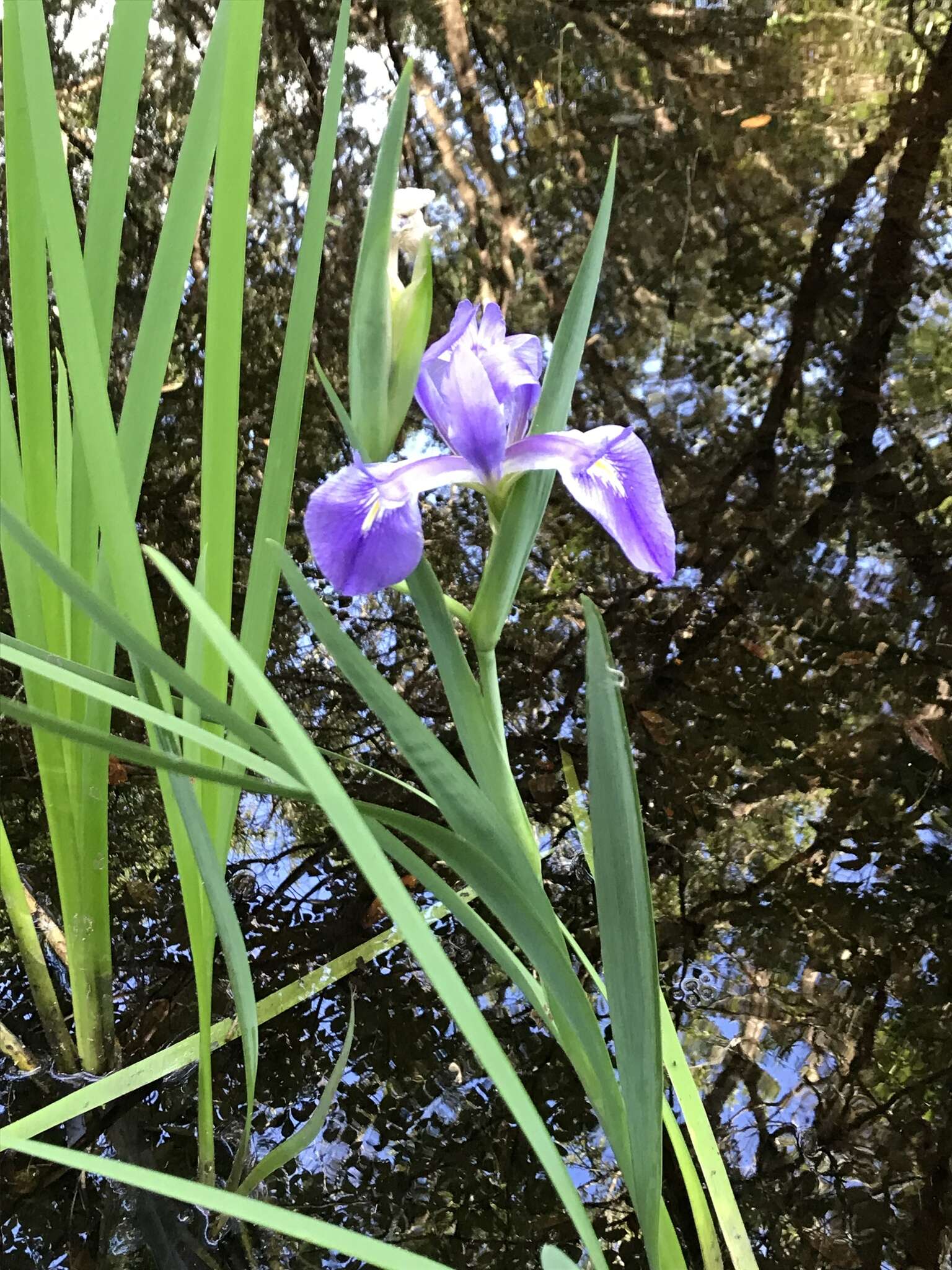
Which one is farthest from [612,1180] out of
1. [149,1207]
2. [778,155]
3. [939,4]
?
[939,4]

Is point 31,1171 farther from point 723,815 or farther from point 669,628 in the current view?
point 669,628

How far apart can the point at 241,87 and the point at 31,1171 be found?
2.56ft

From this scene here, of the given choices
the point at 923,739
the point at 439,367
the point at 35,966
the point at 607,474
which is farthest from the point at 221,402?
the point at 923,739

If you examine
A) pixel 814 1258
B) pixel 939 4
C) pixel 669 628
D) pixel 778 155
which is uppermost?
pixel 939 4

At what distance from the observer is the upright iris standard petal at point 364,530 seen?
39cm

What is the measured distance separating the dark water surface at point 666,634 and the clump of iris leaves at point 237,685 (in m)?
0.06

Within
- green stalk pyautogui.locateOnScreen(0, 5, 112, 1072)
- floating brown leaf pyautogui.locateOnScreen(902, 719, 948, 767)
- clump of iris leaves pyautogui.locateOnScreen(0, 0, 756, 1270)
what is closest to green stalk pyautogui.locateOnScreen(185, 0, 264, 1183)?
clump of iris leaves pyautogui.locateOnScreen(0, 0, 756, 1270)

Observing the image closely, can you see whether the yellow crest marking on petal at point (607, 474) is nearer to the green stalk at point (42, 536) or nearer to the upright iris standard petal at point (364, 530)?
the upright iris standard petal at point (364, 530)

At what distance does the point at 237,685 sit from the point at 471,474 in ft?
0.80

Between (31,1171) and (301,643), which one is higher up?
(301,643)

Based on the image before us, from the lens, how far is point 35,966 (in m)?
0.67

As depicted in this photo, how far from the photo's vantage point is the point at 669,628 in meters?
1.00

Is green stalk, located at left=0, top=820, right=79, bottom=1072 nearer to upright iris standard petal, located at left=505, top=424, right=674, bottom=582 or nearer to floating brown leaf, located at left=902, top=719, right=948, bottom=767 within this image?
upright iris standard petal, located at left=505, top=424, right=674, bottom=582

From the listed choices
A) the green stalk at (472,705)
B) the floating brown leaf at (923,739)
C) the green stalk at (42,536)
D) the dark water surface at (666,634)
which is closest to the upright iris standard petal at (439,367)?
the green stalk at (472,705)
